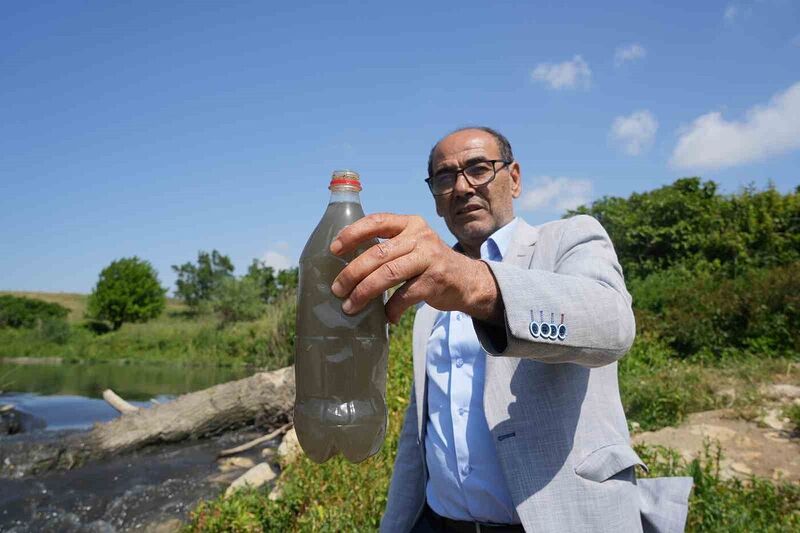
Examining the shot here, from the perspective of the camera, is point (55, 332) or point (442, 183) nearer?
point (442, 183)

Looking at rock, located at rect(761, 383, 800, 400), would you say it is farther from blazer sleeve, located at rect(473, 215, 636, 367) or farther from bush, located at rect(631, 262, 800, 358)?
blazer sleeve, located at rect(473, 215, 636, 367)

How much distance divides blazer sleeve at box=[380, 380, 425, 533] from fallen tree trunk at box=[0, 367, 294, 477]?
26.4ft

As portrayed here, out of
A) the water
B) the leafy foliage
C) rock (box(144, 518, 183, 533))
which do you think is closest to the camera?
rock (box(144, 518, 183, 533))

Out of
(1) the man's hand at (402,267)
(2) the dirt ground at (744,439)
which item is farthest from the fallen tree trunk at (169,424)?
(1) the man's hand at (402,267)

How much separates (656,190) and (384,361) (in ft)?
63.7

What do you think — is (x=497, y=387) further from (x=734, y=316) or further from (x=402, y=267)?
(x=734, y=316)

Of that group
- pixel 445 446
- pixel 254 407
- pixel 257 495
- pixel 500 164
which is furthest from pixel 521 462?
pixel 254 407

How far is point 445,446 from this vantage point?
Result: 2.17m

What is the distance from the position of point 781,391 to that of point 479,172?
6.16 m

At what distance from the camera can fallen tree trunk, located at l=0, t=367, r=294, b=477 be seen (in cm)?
847

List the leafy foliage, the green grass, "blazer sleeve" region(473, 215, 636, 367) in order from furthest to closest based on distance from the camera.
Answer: the leafy foliage → the green grass → "blazer sleeve" region(473, 215, 636, 367)

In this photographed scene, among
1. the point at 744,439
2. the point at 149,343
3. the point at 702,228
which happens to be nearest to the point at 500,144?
the point at 744,439

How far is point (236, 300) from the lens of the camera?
36.5 metres

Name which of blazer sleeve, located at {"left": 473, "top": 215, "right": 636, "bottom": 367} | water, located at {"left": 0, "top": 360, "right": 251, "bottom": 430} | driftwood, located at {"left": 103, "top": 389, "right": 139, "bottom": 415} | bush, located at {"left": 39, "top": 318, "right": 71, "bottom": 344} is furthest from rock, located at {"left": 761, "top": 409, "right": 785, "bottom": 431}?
bush, located at {"left": 39, "top": 318, "right": 71, "bottom": 344}
